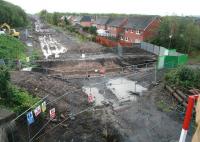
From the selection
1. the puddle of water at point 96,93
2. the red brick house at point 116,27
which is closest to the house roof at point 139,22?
the red brick house at point 116,27

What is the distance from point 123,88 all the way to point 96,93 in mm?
2765

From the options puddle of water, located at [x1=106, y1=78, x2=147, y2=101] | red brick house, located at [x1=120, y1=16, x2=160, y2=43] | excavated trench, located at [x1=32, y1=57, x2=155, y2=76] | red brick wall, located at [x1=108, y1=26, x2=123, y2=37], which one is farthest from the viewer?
red brick wall, located at [x1=108, y1=26, x2=123, y2=37]

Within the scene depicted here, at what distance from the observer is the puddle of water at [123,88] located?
20067 mm

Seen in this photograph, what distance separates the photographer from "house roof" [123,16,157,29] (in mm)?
48756

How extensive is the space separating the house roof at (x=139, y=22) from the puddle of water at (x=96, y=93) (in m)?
29.7

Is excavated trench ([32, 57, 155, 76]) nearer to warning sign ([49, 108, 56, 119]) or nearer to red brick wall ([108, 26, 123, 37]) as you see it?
warning sign ([49, 108, 56, 119])

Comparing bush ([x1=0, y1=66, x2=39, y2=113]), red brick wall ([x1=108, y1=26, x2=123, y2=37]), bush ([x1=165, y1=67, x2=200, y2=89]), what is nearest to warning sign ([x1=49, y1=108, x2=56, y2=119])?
bush ([x1=0, y1=66, x2=39, y2=113])

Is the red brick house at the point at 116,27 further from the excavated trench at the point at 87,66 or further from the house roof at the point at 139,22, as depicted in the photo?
the excavated trench at the point at 87,66

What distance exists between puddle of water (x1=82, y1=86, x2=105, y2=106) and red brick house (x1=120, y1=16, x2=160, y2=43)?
25.6 m

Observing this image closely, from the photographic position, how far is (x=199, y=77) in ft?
67.8

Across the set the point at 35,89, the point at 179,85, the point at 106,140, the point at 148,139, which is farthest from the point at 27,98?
the point at 179,85

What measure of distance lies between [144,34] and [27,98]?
36.1 m

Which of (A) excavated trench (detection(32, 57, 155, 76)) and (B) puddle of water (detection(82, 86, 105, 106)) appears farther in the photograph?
(A) excavated trench (detection(32, 57, 155, 76))

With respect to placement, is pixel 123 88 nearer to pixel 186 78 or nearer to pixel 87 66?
pixel 186 78
